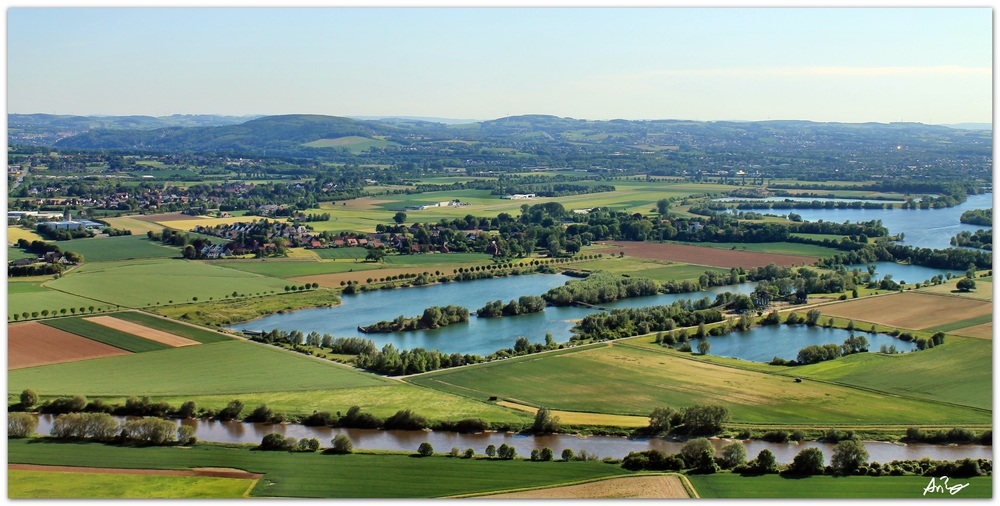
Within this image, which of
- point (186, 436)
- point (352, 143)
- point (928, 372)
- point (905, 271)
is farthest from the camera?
point (352, 143)

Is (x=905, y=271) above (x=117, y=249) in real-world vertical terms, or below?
below

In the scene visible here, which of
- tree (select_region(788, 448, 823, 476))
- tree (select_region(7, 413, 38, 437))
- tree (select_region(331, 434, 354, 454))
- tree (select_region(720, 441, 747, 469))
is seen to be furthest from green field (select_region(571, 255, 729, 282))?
tree (select_region(7, 413, 38, 437))

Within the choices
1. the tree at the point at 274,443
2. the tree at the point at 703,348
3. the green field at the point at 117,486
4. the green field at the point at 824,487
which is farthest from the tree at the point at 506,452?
the tree at the point at 703,348

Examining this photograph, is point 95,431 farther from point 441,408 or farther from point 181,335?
point 181,335

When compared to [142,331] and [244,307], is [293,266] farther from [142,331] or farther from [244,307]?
[142,331]

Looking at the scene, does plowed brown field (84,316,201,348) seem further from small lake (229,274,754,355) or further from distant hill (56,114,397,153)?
distant hill (56,114,397,153)

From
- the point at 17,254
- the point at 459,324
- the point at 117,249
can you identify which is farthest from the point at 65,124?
→ the point at 459,324
